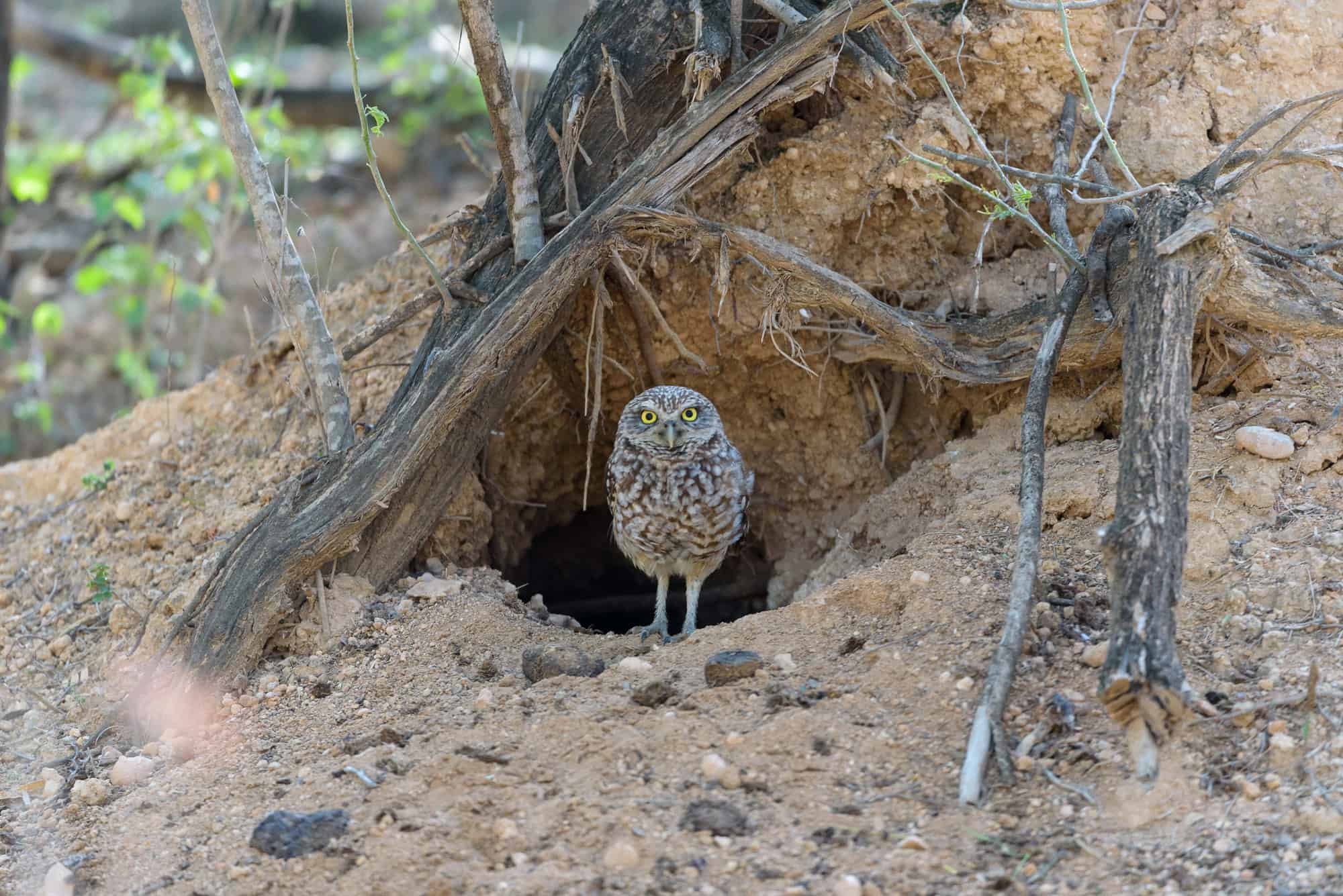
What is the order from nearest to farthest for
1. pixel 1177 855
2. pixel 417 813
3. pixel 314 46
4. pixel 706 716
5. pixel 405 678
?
pixel 1177 855
pixel 417 813
pixel 706 716
pixel 405 678
pixel 314 46

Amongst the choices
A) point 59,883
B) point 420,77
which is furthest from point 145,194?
point 59,883

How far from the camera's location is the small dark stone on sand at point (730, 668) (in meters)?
3.26

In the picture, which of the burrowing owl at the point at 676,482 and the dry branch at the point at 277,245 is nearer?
the dry branch at the point at 277,245

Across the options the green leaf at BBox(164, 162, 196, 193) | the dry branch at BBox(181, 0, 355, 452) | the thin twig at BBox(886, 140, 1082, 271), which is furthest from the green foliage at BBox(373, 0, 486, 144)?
the thin twig at BBox(886, 140, 1082, 271)

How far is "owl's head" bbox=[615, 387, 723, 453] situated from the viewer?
4715mm

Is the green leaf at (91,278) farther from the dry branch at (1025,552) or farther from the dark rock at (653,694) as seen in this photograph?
the dry branch at (1025,552)

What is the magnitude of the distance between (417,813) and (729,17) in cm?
312

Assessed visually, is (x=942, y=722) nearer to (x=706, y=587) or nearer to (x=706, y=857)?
(x=706, y=857)

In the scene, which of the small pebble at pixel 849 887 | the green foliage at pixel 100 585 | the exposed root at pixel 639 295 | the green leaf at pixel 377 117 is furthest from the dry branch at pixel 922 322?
the green foliage at pixel 100 585

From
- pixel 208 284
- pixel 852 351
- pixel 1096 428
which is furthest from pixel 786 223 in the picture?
pixel 208 284

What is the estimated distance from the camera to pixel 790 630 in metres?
3.58

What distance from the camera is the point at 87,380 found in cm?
926

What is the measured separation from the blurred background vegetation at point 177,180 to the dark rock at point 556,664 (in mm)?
3970

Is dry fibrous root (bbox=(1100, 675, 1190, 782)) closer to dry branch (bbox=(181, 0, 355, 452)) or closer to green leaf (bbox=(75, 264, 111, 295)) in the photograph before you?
dry branch (bbox=(181, 0, 355, 452))
